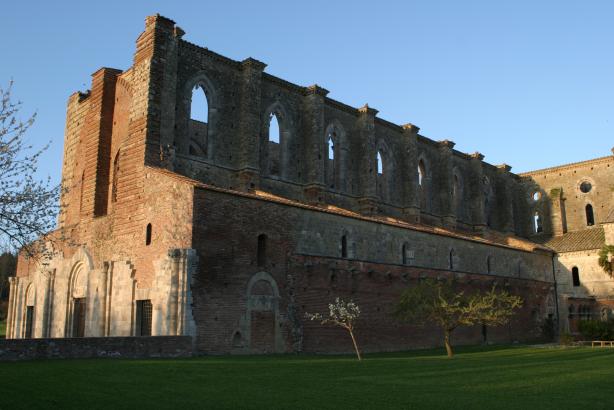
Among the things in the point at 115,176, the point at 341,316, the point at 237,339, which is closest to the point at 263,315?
the point at 237,339

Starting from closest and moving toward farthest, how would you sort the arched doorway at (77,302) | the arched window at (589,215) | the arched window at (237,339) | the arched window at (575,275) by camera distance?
the arched window at (237,339)
the arched doorway at (77,302)
the arched window at (575,275)
the arched window at (589,215)

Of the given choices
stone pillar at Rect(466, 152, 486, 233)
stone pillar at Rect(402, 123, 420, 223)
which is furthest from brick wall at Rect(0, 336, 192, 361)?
stone pillar at Rect(466, 152, 486, 233)

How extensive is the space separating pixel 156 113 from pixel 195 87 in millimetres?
3139

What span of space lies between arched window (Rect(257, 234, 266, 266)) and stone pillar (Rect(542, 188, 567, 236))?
31397mm

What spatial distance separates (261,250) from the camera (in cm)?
2161

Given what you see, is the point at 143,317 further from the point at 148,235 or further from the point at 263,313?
the point at 263,313

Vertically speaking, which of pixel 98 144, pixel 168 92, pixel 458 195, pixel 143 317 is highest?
pixel 168 92

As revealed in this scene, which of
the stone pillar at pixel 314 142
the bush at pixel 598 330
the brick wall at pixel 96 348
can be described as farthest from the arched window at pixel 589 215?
the brick wall at pixel 96 348

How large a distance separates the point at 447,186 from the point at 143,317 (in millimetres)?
23526

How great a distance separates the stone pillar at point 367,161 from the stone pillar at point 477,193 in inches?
438

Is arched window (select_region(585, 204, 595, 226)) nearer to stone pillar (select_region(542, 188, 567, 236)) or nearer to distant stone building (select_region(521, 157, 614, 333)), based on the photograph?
distant stone building (select_region(521, 157, 614, 333))

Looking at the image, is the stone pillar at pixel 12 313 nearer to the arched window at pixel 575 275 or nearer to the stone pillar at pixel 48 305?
the stone pillar at pixel 48 305

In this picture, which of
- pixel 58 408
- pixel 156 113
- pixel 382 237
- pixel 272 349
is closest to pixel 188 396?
pixel 58 408

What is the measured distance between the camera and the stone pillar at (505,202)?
4428cm
